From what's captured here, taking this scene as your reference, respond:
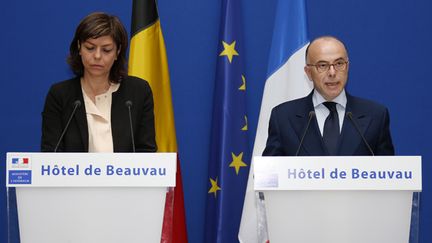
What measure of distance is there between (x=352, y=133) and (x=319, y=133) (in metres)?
0.13

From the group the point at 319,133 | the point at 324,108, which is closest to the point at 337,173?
the point at 319,133

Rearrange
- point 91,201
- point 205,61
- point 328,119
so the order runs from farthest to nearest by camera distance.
→ point 205,61
point 328,119
point 91,201

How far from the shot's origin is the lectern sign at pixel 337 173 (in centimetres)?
176

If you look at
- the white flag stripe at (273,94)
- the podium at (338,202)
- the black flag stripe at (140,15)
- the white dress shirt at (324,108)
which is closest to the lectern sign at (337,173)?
the podium at (338,202)

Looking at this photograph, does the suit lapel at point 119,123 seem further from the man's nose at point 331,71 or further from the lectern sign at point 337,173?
the man's nose at point 331,71

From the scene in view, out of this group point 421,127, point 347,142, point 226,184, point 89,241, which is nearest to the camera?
point 89,241

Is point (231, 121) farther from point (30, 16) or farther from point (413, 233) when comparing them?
point (413, 233)

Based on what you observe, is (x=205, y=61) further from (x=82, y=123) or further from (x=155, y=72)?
(x=82, y=123)

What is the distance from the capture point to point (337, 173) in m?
1.78

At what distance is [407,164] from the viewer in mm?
1783

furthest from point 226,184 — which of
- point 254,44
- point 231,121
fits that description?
point 254,44

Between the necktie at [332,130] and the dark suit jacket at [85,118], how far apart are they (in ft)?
2.26

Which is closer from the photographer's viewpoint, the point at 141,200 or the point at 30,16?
the point at 141,200

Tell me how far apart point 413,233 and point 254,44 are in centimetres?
234
